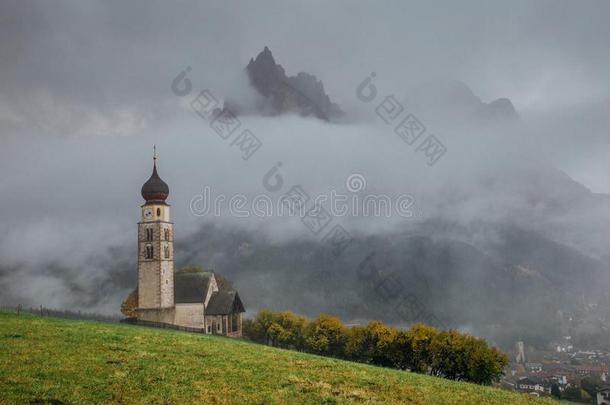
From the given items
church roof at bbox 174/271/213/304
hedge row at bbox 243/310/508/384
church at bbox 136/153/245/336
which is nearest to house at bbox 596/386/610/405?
hedge row at bbox 243/310/508/384

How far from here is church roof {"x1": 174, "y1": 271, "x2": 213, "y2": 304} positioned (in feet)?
285

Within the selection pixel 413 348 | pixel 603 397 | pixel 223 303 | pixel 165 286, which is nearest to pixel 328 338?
pixel 223 303

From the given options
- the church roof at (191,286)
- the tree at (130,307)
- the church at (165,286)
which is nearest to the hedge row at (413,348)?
the church at (165,286)

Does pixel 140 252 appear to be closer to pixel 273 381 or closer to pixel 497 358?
pixel 497 358

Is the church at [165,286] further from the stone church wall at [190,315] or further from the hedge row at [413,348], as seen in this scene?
the hedge row at [413,348]

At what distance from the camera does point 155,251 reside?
8344 centimetres

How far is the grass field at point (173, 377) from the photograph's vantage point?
78.2 ft

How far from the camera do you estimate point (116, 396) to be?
23328mm

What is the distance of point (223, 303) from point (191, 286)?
5951 mm

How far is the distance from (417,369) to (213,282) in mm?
42921

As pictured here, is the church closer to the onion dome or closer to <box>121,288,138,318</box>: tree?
the onion dome

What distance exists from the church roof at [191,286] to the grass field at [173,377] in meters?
47.7

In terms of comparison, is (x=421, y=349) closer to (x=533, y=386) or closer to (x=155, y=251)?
(x=155, y=251)

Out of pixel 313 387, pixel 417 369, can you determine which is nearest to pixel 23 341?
pixel 313 387
